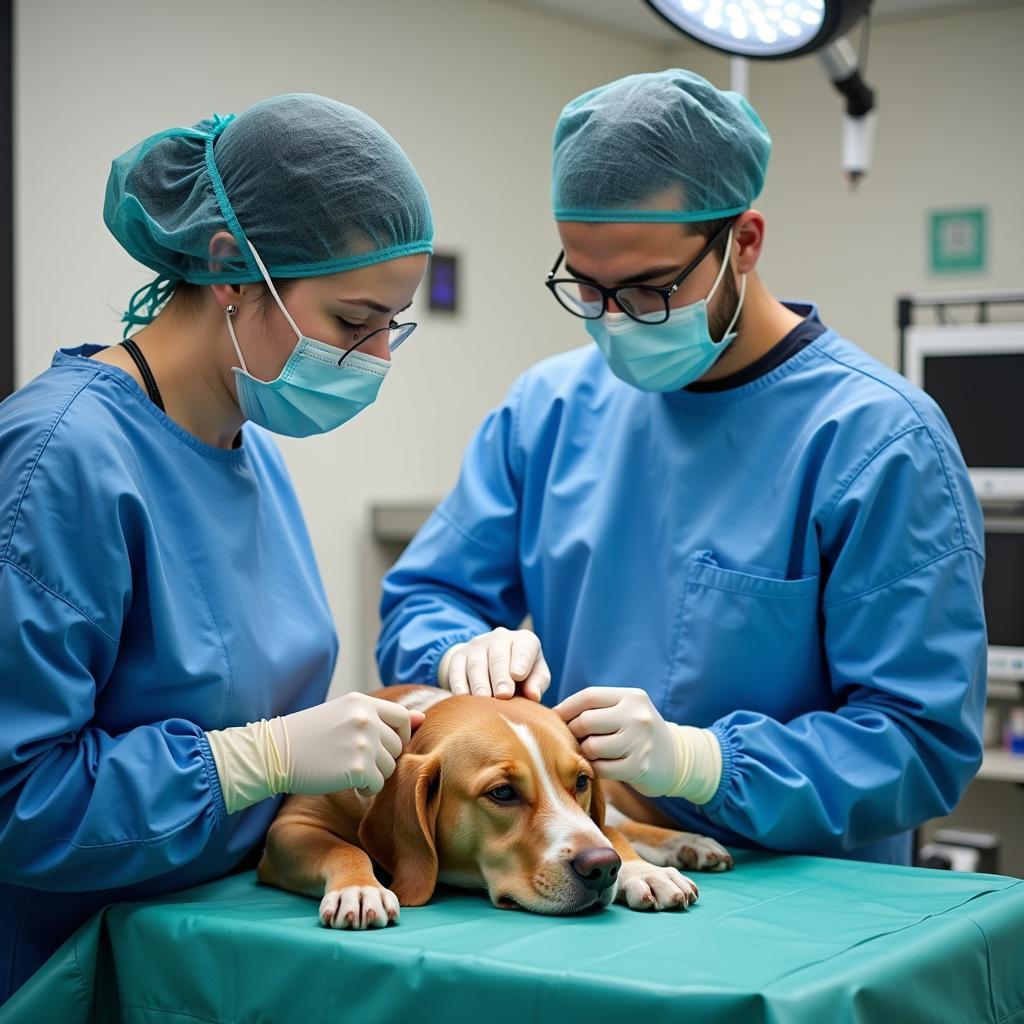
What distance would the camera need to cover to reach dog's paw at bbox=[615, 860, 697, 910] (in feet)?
4.16

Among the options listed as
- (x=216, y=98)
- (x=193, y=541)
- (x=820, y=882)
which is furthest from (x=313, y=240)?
(x=216, y=98)

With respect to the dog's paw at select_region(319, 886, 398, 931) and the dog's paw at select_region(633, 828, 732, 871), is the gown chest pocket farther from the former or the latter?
the dog's paw at select_region(319, 886, 398, 931)

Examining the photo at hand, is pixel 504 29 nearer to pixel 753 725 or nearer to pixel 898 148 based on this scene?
pixel 898 148

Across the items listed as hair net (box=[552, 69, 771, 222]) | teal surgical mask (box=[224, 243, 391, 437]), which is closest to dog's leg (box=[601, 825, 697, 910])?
teal surgical mask (box=[224, 243, 391, 437])

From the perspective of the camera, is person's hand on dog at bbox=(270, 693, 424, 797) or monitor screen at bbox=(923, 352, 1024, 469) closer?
person's hand on dog at bbox=(270, 693, 424, 797)

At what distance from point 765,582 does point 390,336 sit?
1.82 ft

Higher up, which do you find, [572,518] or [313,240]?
[313,240]

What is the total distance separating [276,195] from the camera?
141 cm

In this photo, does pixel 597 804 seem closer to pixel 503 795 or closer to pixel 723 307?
pixel 503 795

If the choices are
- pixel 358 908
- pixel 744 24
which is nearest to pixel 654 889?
pixel 358 908

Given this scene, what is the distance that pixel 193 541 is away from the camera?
142cm

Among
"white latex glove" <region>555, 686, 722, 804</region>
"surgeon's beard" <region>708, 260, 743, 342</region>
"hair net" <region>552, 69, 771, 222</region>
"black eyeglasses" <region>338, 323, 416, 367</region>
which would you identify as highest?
"hair net" <region>552, 69, 771, 222</region>

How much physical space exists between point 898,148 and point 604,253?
12.6 feet

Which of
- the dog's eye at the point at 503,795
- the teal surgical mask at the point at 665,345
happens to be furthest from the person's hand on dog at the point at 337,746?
the teal surgical mask at the point at 665,345
